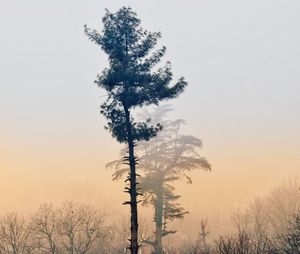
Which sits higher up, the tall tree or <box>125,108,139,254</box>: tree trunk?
the tall tree

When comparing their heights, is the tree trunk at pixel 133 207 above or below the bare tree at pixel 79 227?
below

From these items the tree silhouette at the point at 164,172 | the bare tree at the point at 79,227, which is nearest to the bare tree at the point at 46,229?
the bare tree at the point at 79,227

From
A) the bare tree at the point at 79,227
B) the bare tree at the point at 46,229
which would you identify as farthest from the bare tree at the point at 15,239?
the bare tree at the point at 79,227

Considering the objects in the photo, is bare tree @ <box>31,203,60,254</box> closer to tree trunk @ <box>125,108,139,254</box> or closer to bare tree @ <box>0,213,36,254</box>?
bare tree @ <box>0,213,36,254</box>

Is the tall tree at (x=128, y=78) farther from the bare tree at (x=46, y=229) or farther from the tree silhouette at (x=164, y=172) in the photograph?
the bare tree at (x=46, y=229)

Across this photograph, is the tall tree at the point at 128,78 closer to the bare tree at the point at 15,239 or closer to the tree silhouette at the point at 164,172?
the tree silhouette at the point at 164,172

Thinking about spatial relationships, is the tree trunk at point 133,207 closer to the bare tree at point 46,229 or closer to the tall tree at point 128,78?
the tall tree at point 128,78

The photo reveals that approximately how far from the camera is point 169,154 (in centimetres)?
4878

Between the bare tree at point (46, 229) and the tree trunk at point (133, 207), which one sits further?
the bare tree at point (46, 229)

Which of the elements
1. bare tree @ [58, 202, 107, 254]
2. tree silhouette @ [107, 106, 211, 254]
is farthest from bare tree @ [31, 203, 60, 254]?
tree silhouette @ [107, 106, 211, 254]

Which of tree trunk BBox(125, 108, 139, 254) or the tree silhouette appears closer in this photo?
tree trunk BBox(125, 108, 139, 254)

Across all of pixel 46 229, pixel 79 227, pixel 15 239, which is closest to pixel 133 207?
pixel 46 229

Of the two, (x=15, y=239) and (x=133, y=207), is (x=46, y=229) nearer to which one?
(x=15, y=239)

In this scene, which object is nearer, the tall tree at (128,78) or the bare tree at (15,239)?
the tall tree at (128,78)
